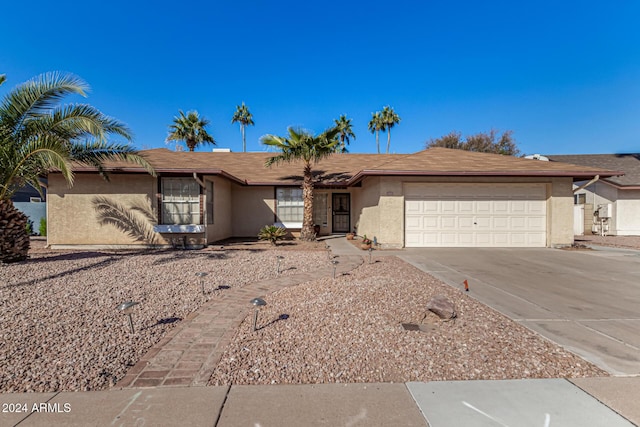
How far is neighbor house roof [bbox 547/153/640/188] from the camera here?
16.4m

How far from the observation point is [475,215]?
11.3 metres

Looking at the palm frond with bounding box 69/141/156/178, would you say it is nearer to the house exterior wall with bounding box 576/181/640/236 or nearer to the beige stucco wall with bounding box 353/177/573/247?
the beige stucco wall with bounding box 353/177/573/247

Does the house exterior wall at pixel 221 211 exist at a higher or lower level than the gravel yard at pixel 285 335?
higher

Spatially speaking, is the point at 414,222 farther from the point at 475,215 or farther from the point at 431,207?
the point at 475,215

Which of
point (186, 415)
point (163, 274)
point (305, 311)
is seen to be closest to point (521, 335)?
point (305, 311)

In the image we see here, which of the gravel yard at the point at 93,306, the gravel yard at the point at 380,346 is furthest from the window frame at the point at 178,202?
the gravel yard at the point at 380,346

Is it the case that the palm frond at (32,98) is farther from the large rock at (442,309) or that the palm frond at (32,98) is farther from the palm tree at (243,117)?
the palm tree at (243,117)

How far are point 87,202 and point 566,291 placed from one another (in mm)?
15459

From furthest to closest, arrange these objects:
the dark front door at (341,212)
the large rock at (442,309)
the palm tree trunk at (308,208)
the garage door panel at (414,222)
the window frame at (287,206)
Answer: the dark front door at (341,212)
the window frame at (287,206)
the palm tree trunk at (308,208)
the garage door panel at (414,222)
the large rock at (442,309)

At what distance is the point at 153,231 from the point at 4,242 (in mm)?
4153

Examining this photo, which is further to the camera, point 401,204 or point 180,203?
point 180,203

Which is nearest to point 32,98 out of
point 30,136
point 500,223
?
point 30,136

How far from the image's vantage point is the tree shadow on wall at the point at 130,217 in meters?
11.0

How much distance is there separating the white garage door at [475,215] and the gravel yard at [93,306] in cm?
493
